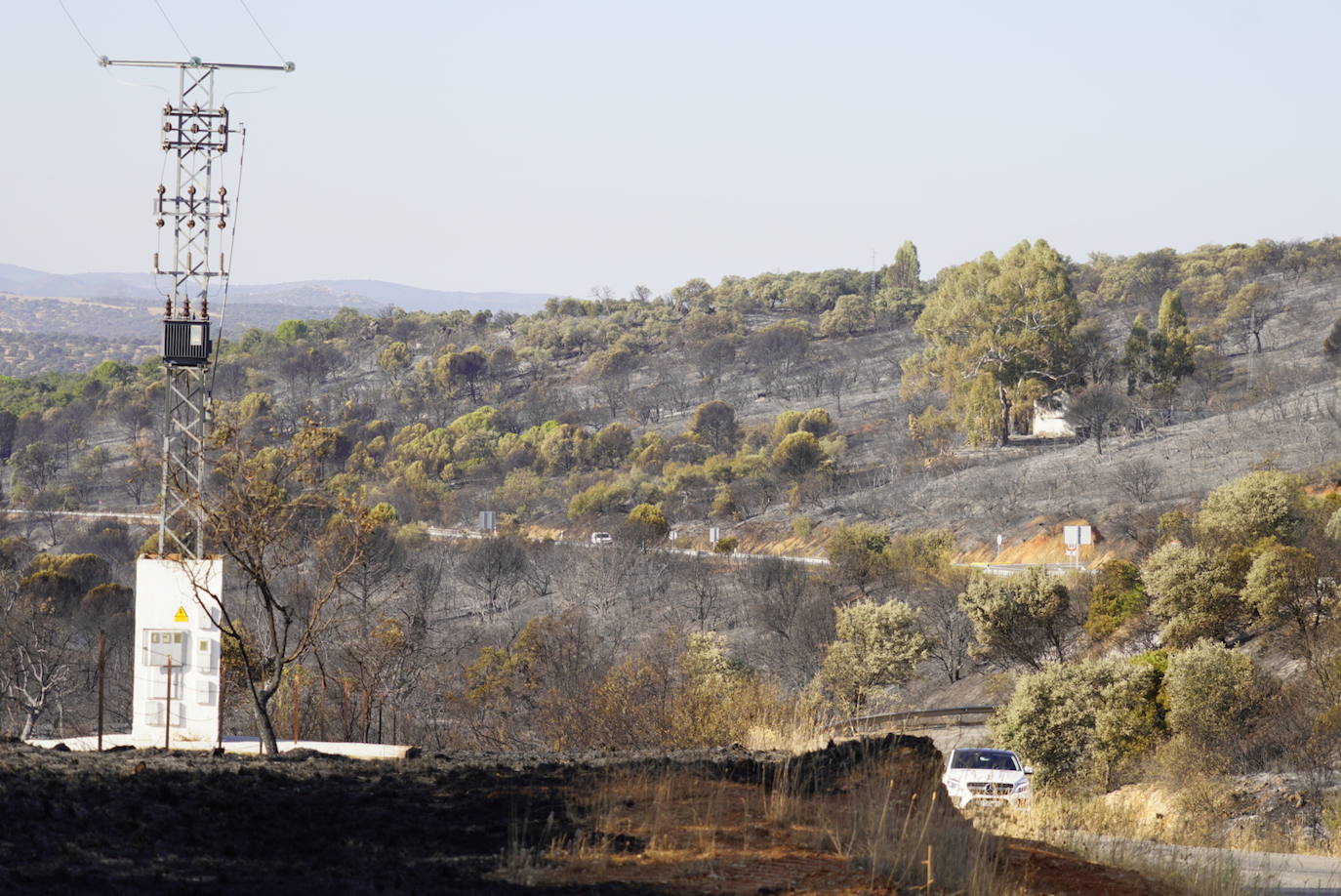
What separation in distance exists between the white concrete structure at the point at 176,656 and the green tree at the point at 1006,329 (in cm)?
6049

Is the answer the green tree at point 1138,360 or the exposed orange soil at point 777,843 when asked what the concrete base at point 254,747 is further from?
the green tree at point 1138,360

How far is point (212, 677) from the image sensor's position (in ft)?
55.1

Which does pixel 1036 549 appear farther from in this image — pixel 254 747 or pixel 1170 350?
pixel 254 747

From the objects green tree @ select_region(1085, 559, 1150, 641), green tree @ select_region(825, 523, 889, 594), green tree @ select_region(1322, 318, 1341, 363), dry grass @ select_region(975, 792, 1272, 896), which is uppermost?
green tree @ select_region(1322, 318, 1341, 363)

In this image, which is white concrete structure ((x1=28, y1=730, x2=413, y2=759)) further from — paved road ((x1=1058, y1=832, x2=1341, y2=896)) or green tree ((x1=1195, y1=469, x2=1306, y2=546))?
green tree ((x1=1195, y1=469, x2=1306, y2=546))

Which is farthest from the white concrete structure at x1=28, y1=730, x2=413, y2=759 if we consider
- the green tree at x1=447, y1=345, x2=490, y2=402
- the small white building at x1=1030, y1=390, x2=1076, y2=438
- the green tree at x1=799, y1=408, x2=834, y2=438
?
the green tree at x1=447, y1=345, x2=490, y2=402

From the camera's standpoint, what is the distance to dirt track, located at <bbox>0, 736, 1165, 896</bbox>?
666 centimetres

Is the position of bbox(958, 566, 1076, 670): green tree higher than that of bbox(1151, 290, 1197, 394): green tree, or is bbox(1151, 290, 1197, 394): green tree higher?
bbox(1151, 290, 1197, 394): green tree

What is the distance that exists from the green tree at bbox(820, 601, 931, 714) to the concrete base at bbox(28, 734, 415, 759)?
84.2ft

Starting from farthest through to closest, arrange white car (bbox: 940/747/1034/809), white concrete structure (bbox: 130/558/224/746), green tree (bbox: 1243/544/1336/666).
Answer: green tree (bbox: 1243/544/1336/666), white concrete structure (bbox: 130/558/224/746), white car (bbox: 940/747/1034/809)

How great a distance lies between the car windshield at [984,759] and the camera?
55.2ft

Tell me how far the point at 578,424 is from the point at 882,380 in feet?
70.9

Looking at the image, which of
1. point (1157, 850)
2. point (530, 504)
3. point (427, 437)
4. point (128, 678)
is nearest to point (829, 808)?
point (1157, 850)

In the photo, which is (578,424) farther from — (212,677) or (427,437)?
(212,677)
